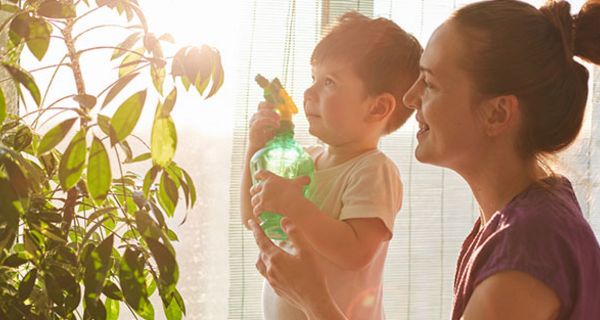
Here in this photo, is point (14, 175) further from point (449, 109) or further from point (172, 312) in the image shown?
point (449, 109)

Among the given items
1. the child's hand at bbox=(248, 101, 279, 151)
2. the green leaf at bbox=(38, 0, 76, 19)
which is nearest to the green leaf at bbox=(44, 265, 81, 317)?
the green leaf at bbox=(38, 0, 76, 19)

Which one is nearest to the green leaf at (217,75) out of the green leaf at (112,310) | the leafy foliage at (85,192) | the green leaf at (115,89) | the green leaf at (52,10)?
the leafy foliage at (85,192)

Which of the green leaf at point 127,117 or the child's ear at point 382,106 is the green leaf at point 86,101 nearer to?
the green leaf at point 127,117

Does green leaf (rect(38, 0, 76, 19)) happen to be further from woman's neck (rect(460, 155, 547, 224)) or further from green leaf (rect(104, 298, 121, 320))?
woman's neck (rect(460, 155, 547, 224))

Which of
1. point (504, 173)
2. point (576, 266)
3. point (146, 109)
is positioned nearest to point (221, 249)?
point (146, 109)

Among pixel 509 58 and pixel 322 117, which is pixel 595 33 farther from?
pixel 322 117

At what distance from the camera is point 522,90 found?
4.09 feet

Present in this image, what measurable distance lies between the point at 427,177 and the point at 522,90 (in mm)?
1136

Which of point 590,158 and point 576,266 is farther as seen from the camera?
point 590,158

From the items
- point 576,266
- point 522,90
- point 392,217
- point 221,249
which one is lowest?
point 221,249

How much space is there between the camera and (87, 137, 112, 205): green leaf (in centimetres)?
107

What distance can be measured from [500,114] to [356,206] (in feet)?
1.12

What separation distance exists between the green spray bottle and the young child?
1.0 inches

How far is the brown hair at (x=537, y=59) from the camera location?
1.24m
